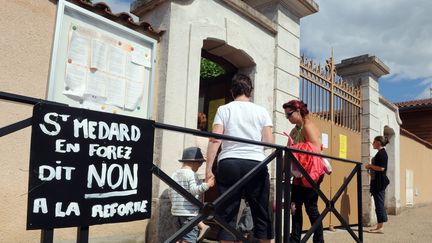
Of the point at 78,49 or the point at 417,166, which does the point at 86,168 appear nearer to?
the point at 78,49

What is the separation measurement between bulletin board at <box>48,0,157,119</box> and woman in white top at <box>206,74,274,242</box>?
3.99 ft

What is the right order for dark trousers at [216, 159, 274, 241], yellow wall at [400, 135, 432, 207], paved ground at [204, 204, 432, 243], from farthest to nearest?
1. yellow wall at [400, 135, 432, 207]
2. paved ground at [204, 204, 432, 243]
3. dark trousers at [216, 159, 274, 241]

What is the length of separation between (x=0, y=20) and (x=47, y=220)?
216cm

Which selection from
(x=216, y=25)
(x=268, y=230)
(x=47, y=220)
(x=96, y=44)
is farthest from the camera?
(x=216, y=25)

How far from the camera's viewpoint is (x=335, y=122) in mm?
7051

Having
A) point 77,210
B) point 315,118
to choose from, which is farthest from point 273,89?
point 77,210

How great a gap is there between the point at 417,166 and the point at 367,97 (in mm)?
5571

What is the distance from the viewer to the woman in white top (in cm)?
289

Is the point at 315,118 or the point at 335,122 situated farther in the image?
the point at 335,122

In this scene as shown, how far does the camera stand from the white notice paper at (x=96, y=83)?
3520mm

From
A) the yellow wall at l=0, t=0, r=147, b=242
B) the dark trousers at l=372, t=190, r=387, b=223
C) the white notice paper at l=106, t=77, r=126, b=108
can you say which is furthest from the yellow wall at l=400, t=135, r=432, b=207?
the yellow wall at l=0, t=0, r=147, b=242

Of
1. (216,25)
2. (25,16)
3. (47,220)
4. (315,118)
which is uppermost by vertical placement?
(216,25)

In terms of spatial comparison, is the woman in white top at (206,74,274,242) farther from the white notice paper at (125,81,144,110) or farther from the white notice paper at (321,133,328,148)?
the white notice paper at (321,133,328,148)

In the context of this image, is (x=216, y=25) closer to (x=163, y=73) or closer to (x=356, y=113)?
(x=163, y=73)
